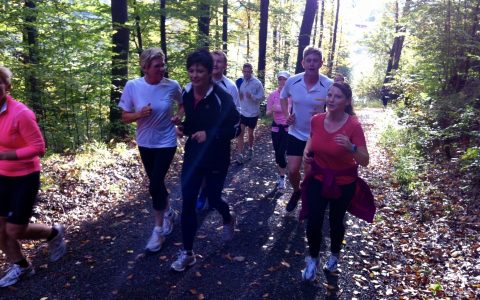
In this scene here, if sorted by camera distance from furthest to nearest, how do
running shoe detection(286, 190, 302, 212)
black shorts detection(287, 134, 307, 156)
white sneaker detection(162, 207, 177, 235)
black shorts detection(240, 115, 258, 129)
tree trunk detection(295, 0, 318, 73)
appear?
tree trunk detection(295, 0, 318, 73) → black shorts detection(240, 115, 258, 129) → running shoe detection(286, 190, 302, 212) → black shorts detection(287, 134, 307, 156) → white sneaker detection(162, 207, 177, 235)

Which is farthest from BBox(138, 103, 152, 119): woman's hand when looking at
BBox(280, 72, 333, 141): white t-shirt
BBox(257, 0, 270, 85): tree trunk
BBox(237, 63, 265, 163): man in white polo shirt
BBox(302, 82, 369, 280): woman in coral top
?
BBox(257, 0, 270, 85): tree trunk

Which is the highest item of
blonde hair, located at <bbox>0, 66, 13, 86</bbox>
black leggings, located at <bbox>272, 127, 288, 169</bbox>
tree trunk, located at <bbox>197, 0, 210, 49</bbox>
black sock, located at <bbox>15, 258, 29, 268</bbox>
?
tree trunk, located at <bbox>197, 0, 210, 49</bbox>

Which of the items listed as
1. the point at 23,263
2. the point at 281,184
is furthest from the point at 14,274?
the point at 281,184

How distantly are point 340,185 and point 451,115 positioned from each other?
7.84 metres

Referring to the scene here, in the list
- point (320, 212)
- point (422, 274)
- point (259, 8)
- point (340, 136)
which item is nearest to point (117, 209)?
point (320, 212)

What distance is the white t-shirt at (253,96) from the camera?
29.5 feet

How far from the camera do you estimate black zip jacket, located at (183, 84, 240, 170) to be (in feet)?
14.0

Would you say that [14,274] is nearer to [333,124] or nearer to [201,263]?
[201,263]

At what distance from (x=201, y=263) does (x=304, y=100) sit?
2904 mm

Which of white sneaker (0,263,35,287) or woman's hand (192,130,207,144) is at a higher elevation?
woman's hand (192,130,207,144)

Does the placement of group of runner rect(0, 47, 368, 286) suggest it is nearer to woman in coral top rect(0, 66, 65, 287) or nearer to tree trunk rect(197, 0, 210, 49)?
woman in coral top rect(0, 66, 65, 287)

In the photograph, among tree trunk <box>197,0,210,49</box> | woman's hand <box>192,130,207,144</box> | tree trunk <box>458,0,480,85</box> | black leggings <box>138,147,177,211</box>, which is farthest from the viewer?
tree trunk <box>197,0,210,49</box>

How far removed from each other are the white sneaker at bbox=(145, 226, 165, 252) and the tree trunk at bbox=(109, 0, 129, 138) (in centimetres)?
682

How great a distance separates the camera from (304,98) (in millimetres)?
5801
